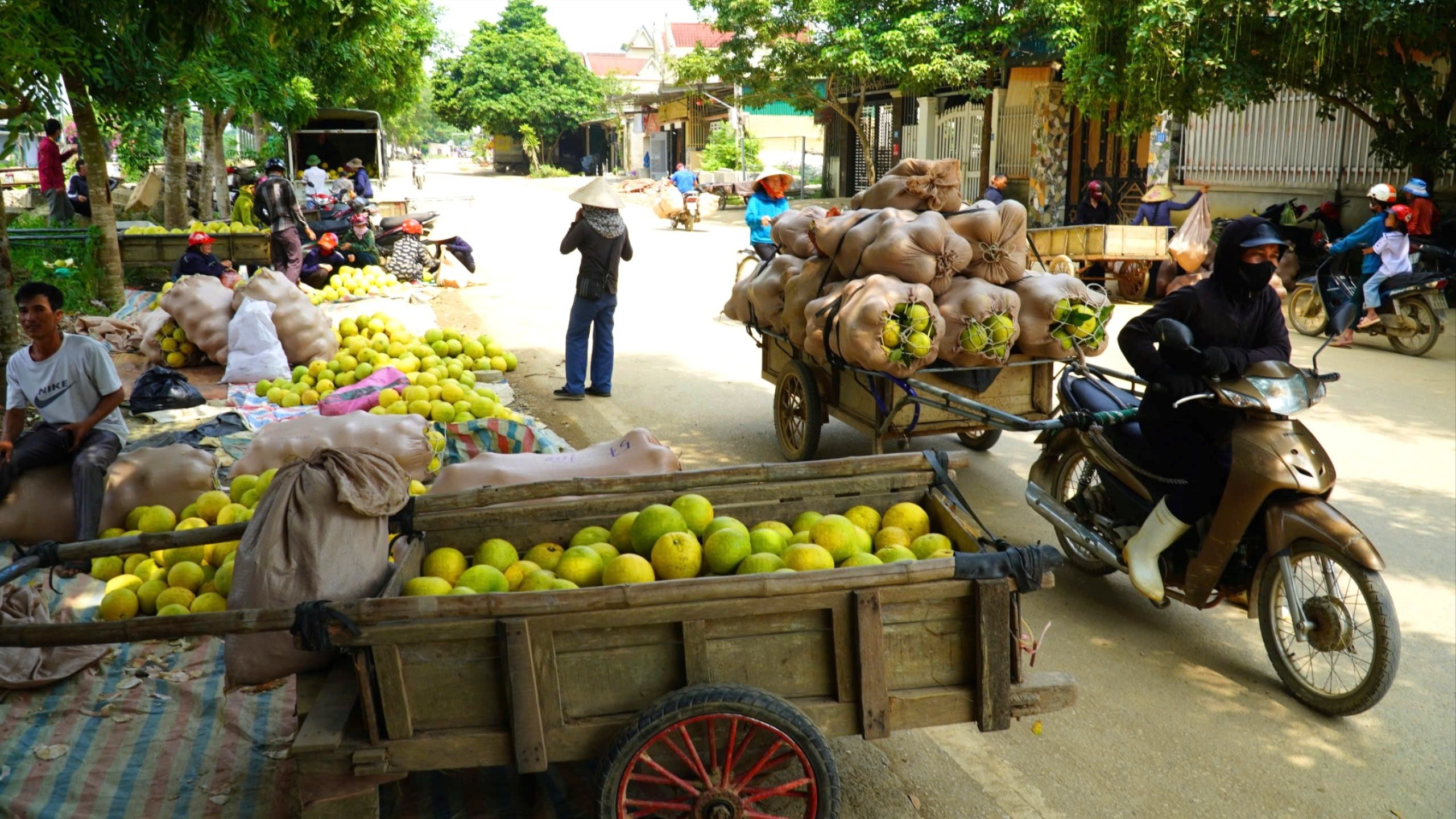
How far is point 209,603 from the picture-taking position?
12.8 feet

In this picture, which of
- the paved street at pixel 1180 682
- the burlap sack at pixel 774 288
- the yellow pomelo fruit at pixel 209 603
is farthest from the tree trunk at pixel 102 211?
the yellow pomelo fruit at pixel 209 603

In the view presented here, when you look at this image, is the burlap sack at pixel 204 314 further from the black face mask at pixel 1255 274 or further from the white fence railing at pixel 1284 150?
the white fence railing at pixel 1284 150

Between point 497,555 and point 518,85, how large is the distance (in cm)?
5639

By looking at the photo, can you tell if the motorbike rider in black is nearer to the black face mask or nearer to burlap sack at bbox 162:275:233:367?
the black face mask

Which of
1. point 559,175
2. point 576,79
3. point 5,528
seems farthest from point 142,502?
point 576,79

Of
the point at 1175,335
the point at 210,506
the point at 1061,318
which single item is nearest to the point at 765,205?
the point at 1061,318

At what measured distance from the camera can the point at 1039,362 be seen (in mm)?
6082

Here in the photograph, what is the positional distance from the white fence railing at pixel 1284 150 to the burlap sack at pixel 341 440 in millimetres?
12344

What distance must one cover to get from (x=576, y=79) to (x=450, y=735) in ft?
192

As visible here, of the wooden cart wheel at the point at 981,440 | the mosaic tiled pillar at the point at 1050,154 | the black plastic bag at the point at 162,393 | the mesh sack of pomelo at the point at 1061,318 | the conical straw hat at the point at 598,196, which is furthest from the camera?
the mosaic tiled pillar at the point at 1050,154

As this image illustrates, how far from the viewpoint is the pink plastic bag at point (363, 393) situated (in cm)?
697

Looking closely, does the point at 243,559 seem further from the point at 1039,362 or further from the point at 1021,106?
the point at 1021,106

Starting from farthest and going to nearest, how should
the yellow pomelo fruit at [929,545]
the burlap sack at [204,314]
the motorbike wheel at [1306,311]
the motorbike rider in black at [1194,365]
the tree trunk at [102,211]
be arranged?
the motorbike wheel at [1306,311]
the tree trunk at [102,211]
the burlap sack at [204,314]
the motorbike rider in black at [1194,365]
the yellow pomelo fruit at [929,545]

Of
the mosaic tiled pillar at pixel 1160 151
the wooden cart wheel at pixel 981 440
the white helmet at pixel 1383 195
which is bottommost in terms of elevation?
the wooden cart wheel at pixel 981 440
